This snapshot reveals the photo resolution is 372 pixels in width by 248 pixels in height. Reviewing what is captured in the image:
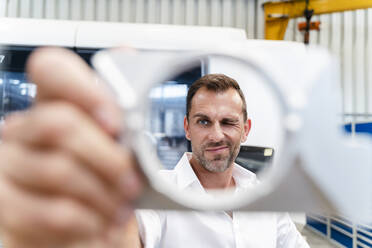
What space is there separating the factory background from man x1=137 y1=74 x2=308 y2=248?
69.9 inches

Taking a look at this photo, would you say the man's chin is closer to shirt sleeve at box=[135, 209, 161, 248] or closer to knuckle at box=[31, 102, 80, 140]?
shirt sleeve at box=[135, 209, 161, 248]

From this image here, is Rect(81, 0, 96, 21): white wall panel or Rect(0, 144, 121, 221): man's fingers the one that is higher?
Rect(81, 0, 96, 21): white wall panel

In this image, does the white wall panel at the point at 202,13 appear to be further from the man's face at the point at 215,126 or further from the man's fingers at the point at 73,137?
the man's fingers at the point at 73,137

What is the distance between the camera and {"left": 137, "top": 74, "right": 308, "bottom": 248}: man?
0.79 metres

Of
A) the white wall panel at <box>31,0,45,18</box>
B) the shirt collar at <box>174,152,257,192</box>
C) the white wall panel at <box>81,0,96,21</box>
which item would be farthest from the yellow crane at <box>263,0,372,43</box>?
the white wall panel at <box>31,0,45,18</box>

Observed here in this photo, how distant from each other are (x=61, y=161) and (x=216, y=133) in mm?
587

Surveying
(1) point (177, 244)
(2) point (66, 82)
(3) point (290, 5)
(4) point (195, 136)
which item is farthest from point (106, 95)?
(3) point (290, 5)

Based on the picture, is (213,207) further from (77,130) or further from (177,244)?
(177,244)

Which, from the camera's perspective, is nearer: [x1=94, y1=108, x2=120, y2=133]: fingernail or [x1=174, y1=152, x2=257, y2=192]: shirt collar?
[x1=94, y1=108, x2=120, y2=133]: fingernail

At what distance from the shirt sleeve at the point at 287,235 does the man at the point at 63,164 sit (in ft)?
2.53

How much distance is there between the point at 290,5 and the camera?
2.31m

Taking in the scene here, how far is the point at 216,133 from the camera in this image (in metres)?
0.81

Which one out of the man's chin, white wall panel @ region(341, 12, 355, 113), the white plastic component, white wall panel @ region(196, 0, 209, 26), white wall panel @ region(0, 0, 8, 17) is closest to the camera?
the man's chin

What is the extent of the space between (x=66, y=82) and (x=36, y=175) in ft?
0.28
